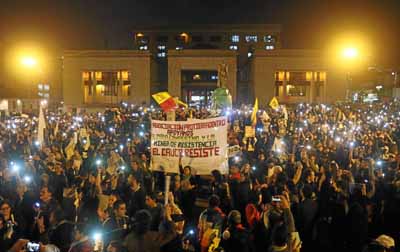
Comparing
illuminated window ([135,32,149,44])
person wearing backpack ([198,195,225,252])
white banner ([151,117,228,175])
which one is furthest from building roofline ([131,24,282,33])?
person wearing backpack ([198,195,225,252])

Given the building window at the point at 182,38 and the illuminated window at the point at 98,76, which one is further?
the building window at the point at 182,38

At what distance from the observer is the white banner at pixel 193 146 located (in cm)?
970

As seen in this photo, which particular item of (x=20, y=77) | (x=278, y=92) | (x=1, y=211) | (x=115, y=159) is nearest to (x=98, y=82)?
(x=278, y=92)

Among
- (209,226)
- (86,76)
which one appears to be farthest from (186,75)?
(209,226)

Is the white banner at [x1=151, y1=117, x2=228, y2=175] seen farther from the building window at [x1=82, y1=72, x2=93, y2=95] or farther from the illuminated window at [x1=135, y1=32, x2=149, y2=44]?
the illuminated window at [x1=135, y1=32, x2=149, y2=44]

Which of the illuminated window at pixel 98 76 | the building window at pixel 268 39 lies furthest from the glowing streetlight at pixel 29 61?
the building window at pixel 268 39

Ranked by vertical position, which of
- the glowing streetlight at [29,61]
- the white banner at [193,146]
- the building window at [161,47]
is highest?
the building window at [161,47]

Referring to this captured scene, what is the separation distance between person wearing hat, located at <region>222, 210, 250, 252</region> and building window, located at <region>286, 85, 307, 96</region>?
55.9 meters

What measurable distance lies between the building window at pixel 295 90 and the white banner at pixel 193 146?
52399 mm

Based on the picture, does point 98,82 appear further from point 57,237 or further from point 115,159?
point 57,237

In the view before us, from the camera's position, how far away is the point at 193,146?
9711 mm

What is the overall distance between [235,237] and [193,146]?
3.69m

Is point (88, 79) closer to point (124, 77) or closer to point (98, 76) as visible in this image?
point (98, 76)

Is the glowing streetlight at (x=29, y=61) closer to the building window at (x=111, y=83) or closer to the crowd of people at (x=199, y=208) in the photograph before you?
the building window at (x=111, y=83)
